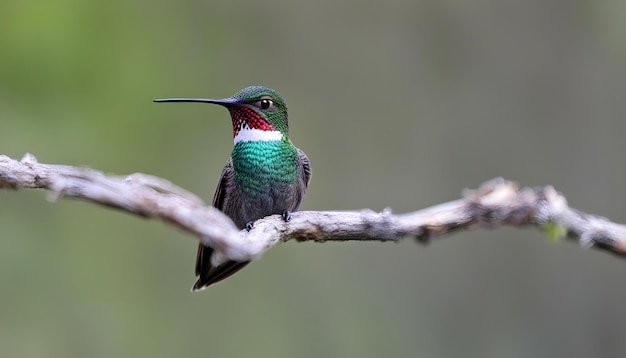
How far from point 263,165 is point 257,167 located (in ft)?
0.07

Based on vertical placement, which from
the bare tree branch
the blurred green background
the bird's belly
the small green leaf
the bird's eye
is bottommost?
the bare tree branch

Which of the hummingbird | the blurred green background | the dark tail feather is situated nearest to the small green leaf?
the hummingbird

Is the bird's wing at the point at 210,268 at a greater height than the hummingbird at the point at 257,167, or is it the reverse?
the hummingbird at the point at 257,167

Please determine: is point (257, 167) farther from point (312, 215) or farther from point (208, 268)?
point (312, 215)

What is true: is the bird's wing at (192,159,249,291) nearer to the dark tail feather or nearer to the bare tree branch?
the dark tail feather

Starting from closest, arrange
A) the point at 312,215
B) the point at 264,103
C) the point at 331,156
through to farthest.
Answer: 1. the point at 312,215
2. the point at 264,103
3. the point at 331,156

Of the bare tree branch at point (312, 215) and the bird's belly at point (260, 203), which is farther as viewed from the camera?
the bird's belly at point (260, 203)

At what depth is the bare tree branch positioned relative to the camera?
1588 millimetres

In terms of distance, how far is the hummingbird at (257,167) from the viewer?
109 inches

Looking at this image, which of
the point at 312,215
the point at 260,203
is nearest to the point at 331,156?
the point at 260,203

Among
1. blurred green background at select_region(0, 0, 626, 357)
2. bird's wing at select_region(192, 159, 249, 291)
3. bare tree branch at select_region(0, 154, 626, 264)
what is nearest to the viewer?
bare tree branch at select_region(0, 154, 626, 264)

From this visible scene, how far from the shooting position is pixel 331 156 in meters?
6.33

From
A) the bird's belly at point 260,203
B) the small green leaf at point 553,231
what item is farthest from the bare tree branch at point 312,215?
the bird's belly at point 260,203

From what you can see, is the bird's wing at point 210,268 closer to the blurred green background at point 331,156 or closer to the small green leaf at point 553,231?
the small green leaf at point 553,231
